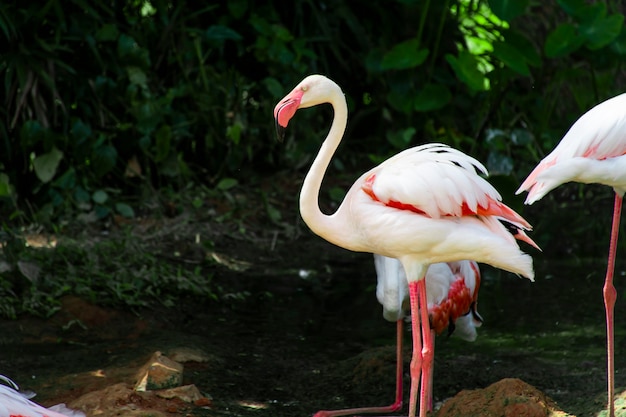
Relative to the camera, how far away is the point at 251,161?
743cm

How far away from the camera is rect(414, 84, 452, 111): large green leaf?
7.55 meters

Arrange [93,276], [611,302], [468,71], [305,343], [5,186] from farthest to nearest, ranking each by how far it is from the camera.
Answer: [468,71]
[5,186]
[93,276]
[305,343]
[611,302]

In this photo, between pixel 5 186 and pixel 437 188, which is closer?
pixel 437 188

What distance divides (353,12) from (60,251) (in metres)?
3.56

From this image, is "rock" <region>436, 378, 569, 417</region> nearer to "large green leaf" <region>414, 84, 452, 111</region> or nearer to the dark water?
the dark water

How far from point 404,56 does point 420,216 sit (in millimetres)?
4139

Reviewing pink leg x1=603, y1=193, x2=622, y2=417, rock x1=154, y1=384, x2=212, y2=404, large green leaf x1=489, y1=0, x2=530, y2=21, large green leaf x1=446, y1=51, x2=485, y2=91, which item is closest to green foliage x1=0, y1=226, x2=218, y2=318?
rock x1=154, y1=384, x2=212, y2=404

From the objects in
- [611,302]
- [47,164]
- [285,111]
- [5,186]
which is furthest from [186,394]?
[47,164]

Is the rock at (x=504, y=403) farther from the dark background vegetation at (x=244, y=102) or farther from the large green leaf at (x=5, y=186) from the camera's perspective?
the large green leaf at (x=5, y=186)

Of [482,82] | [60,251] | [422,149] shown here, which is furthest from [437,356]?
[482,82]

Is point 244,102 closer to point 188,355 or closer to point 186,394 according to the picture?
point 188,355

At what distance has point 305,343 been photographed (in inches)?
193

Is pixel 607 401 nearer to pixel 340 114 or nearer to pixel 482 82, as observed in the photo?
pixel 340 114

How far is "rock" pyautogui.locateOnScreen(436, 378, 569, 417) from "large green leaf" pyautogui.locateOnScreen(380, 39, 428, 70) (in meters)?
4.16
